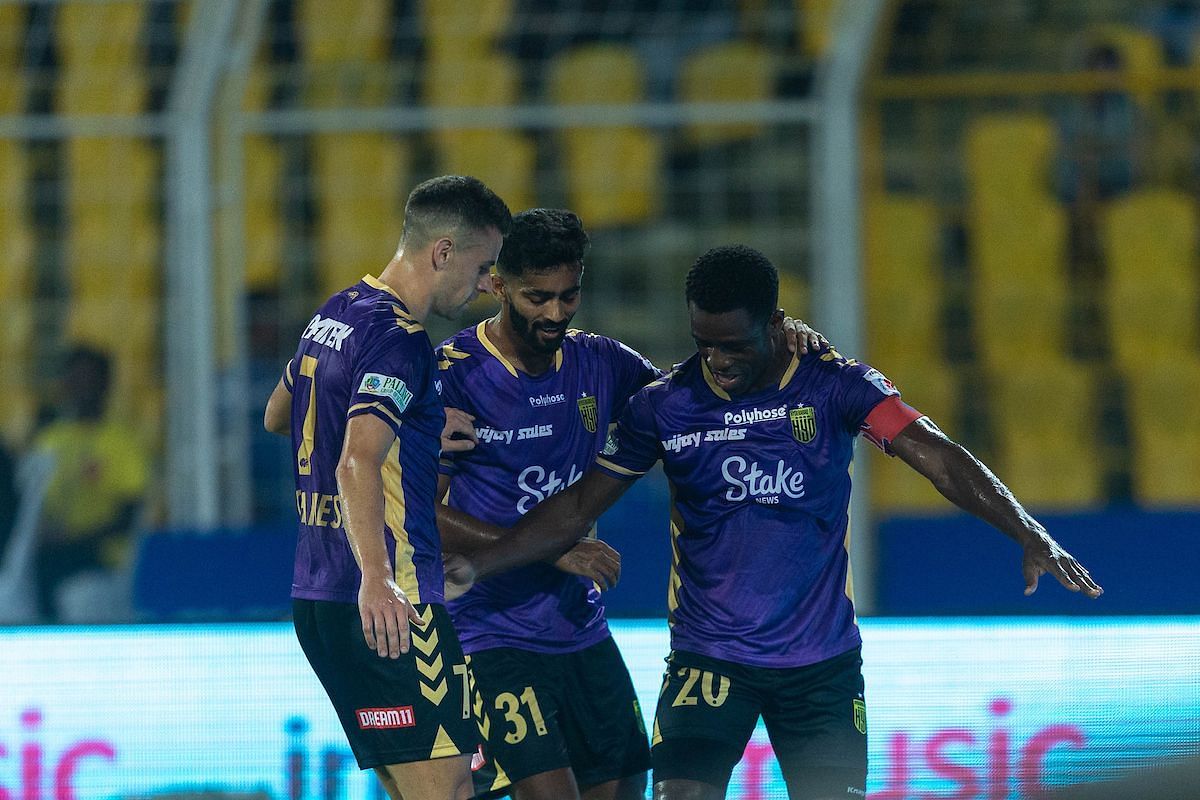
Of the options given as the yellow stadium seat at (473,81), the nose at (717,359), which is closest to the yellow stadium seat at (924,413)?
the yellow stadium seat at (473,81)

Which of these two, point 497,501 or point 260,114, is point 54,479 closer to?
point 260,114

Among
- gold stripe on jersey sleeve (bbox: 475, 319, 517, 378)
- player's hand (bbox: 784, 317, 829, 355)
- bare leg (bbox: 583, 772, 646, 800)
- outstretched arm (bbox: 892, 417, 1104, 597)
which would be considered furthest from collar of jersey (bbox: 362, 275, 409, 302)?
bare leg (bbox: 583, 772, 646, 800)

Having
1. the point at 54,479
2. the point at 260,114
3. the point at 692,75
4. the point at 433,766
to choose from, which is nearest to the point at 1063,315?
the point at 692,75

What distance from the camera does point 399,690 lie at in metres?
3.66

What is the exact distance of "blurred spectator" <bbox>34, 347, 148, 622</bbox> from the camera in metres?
7.62

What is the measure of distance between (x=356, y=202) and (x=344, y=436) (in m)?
5.15

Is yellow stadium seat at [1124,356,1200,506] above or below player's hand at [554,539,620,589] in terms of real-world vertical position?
above

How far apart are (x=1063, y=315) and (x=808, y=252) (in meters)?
1.52

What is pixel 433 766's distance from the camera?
3.67 meters

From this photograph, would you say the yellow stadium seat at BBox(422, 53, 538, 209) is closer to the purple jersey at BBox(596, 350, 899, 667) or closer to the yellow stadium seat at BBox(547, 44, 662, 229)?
the yellow stadium seat at BBox(547, 44, 662, 229)

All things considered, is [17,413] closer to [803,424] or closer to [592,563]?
[592,563]

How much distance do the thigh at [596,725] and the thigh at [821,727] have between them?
21.1 inches

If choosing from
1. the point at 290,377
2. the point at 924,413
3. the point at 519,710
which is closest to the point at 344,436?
the point at 290,377

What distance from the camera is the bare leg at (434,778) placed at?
3.67 metres
